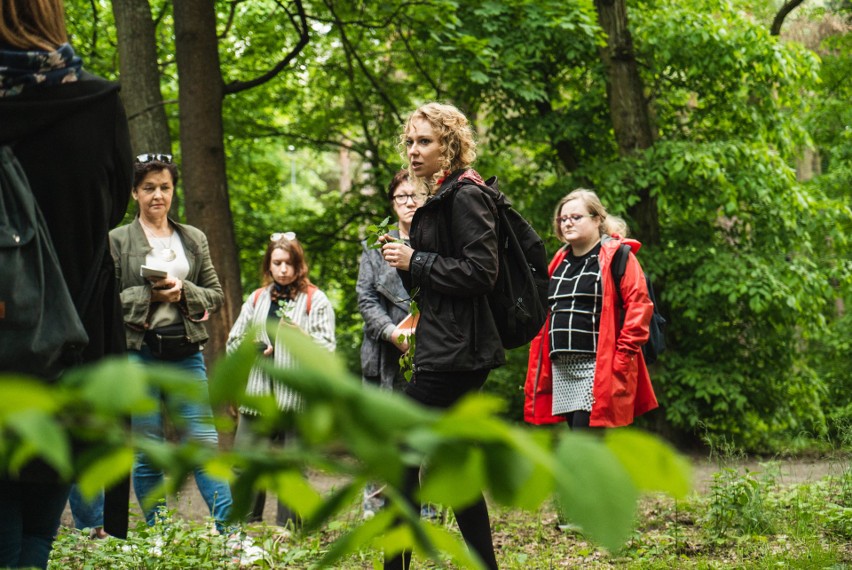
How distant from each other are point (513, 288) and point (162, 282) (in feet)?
7.06

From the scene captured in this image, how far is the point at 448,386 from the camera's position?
3895 millimetres

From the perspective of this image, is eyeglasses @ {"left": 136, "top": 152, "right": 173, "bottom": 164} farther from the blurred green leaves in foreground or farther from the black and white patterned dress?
the blurred green leaves in foreground

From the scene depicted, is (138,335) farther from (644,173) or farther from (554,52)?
(554,52)

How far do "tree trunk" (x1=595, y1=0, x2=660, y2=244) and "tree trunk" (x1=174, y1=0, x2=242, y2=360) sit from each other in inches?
208

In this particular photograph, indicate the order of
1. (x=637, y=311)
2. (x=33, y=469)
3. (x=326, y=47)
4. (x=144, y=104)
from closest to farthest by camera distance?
(x=33, y=469), (x=637, y=311), (x=144, y=104), (x=326, y=47)

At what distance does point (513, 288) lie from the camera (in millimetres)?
4051

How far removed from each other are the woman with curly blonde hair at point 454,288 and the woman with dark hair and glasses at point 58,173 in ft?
4.74

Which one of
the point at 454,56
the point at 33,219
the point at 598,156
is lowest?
the point at 33,219

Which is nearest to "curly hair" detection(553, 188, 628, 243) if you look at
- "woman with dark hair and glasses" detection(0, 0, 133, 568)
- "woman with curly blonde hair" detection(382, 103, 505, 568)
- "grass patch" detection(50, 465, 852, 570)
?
"grass patch" detection(50, 465, 852, 570)

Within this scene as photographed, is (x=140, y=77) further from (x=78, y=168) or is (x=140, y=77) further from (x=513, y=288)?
(x=78, y=168)

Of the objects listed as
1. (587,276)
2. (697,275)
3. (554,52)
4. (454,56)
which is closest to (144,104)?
(454,56)

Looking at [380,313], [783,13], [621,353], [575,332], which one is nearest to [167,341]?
[380,313]

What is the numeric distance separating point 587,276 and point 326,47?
8.15 m

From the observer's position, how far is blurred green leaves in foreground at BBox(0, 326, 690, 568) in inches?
25.8
